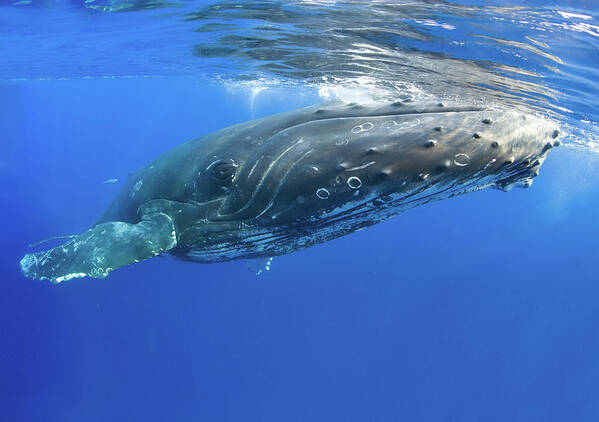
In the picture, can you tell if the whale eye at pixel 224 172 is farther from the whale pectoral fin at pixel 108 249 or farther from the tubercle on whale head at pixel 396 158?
the whale pectoral fin at pixel 108 249

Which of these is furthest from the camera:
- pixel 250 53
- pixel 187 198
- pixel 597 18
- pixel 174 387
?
pixel 174 387

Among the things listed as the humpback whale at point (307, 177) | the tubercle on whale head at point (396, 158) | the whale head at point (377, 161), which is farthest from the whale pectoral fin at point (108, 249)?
the tubercle on whale head at point (396, 158)

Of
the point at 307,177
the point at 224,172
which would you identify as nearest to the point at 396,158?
the point at 307,177

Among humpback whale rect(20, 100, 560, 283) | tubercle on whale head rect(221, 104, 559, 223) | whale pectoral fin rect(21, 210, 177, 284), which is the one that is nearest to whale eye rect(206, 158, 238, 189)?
humpback whale rect(20, 100, 560, 283)

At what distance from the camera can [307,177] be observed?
3.68 metres

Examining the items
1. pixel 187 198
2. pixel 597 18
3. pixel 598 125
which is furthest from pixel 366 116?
pixel 598 125

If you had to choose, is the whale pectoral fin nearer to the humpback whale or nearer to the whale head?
the humpback whale

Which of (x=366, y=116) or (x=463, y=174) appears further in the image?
(x=366, y=116)

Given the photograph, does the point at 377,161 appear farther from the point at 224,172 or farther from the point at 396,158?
the point at 224,172

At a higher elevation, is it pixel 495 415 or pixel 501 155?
pixel 501 155

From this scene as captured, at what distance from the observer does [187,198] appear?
15.7 ft

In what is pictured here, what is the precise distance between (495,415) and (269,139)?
34755mm

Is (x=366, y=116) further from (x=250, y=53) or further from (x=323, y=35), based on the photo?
(x=250, y=53)

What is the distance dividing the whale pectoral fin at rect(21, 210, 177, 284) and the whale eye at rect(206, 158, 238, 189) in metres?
0.89
